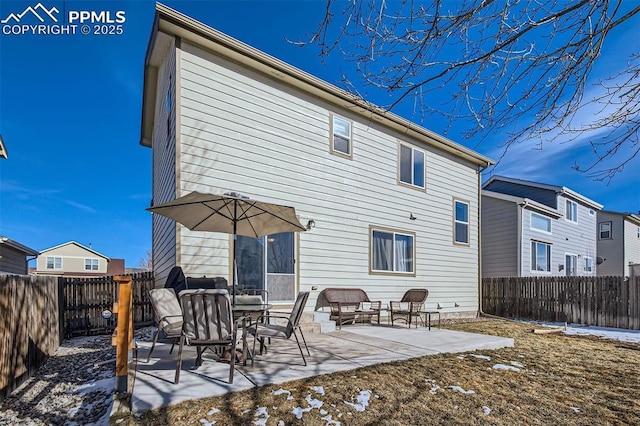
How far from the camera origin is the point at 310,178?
328 inches

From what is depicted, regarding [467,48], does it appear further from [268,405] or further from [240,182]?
[240,182]

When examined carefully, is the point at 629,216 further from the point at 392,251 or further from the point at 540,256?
the point at 392,251

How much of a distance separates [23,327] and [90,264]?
116 ft

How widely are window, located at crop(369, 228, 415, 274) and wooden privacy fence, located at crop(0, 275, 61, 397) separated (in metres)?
6.74

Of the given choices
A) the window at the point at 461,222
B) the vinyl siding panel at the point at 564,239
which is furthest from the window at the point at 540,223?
the window at the point at 461,222

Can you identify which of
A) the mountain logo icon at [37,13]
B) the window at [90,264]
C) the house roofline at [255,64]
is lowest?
the window at [90,264]

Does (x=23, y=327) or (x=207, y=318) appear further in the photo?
(x=23, y=327)

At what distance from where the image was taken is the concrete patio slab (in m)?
3.38

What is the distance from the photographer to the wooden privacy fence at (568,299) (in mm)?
10680

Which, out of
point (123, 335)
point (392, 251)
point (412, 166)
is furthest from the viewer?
point (412, 166)

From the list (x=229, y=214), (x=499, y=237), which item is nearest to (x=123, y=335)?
(x=229, y=214)

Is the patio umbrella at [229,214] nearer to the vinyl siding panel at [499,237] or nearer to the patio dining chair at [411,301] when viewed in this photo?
the patio dining chair at [411,301]

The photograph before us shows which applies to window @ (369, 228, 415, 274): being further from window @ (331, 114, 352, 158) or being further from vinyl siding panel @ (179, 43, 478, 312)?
window @ (331, 114, 352, 158)

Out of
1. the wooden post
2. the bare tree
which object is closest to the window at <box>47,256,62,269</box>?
the wooden post
